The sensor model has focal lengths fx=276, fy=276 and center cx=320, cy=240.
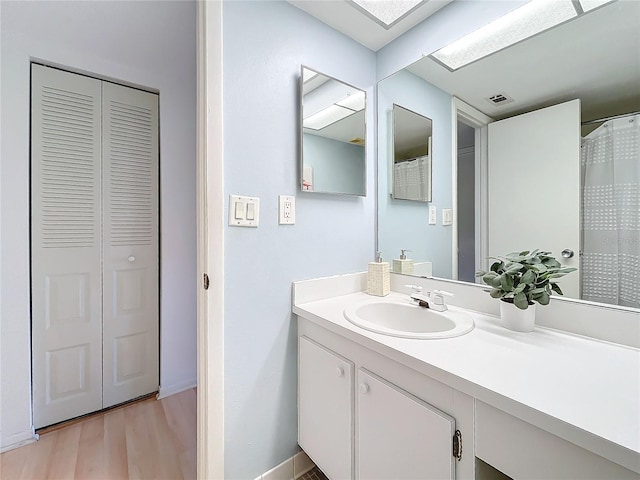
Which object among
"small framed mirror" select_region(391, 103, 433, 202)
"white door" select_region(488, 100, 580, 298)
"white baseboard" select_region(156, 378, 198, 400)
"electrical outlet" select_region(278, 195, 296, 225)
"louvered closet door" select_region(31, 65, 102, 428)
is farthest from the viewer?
"white baseboard" select_region(156, 378, 198, 400)

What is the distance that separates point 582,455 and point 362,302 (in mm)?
824

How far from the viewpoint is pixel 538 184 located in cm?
103

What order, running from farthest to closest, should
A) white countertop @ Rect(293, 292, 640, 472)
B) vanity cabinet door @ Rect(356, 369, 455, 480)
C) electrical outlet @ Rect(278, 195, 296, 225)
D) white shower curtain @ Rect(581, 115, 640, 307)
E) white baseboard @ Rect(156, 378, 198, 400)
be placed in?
white baseboard @ Rect(156, 378, 198, 400), electrical outlet @ Rect(278, 195, 296, 225), white shower curtain @ Rect(581, 115, 640, 307), vanity cabinet door @ Rect(356, 369, 455, 480), white countertop @ Rect(293, 292, 640, 472)

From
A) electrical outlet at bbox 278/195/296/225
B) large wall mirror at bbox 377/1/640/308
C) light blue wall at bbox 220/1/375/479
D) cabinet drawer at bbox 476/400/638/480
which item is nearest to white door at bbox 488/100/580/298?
large wall mirror at bbox 377/1/640/308

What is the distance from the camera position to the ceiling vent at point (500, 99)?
110 cm

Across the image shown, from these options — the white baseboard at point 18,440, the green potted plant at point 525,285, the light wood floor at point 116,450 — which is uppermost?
the green potted plant at point 525,285

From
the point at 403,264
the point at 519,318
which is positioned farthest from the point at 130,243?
the point at 519,318

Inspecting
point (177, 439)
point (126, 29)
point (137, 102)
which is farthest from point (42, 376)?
point (126, 29)

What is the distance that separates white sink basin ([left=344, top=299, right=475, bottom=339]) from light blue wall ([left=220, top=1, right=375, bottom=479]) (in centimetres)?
29

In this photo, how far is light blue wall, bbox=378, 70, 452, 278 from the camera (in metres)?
1.35

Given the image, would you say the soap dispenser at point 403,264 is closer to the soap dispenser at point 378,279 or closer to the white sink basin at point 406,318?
the soap dispenser at point 378,279

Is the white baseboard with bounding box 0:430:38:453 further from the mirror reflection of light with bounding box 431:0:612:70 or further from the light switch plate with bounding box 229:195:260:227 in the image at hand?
the mirror reflection of light with bounding box 431:0:612:70

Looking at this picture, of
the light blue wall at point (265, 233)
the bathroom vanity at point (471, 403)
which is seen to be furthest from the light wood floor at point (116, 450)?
the bathroom vanity at point (471, 403)

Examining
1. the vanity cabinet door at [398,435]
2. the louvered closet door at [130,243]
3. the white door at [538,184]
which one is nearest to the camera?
the vanity cabinet door at [398,435]
